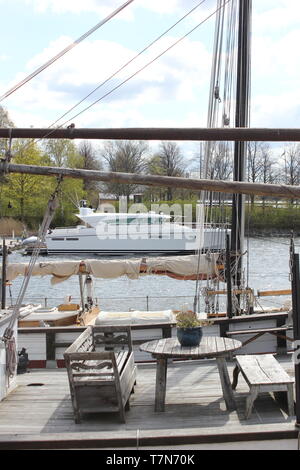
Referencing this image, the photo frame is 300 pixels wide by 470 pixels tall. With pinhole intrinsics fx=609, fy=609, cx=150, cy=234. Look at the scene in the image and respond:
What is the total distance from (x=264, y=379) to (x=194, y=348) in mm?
967

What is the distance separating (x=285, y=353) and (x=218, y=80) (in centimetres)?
867

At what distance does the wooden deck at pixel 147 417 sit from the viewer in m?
5.73

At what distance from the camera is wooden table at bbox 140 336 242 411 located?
23.9 feet

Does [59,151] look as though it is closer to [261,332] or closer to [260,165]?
[260,165]

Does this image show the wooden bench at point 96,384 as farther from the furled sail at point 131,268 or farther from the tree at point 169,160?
the tree at point 169,160

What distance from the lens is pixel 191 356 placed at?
23.7ft

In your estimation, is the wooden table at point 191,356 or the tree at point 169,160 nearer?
the wooden table at point 191,356

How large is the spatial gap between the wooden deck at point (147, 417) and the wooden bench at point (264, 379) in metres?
0.22

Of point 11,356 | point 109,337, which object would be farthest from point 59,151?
point 11,356

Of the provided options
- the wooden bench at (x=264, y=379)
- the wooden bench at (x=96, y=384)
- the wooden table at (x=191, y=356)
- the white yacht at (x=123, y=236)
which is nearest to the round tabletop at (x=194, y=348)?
the wooden table at (x=191, y=356)

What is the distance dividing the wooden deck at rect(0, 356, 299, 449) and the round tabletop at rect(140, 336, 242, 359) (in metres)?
0.68

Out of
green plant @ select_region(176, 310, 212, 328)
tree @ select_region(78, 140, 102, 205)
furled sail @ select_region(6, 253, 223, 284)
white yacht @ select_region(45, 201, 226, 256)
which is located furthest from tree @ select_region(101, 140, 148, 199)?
green plant @ select_region(176, 310, 212, 328)

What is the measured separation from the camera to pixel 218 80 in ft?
55.1
